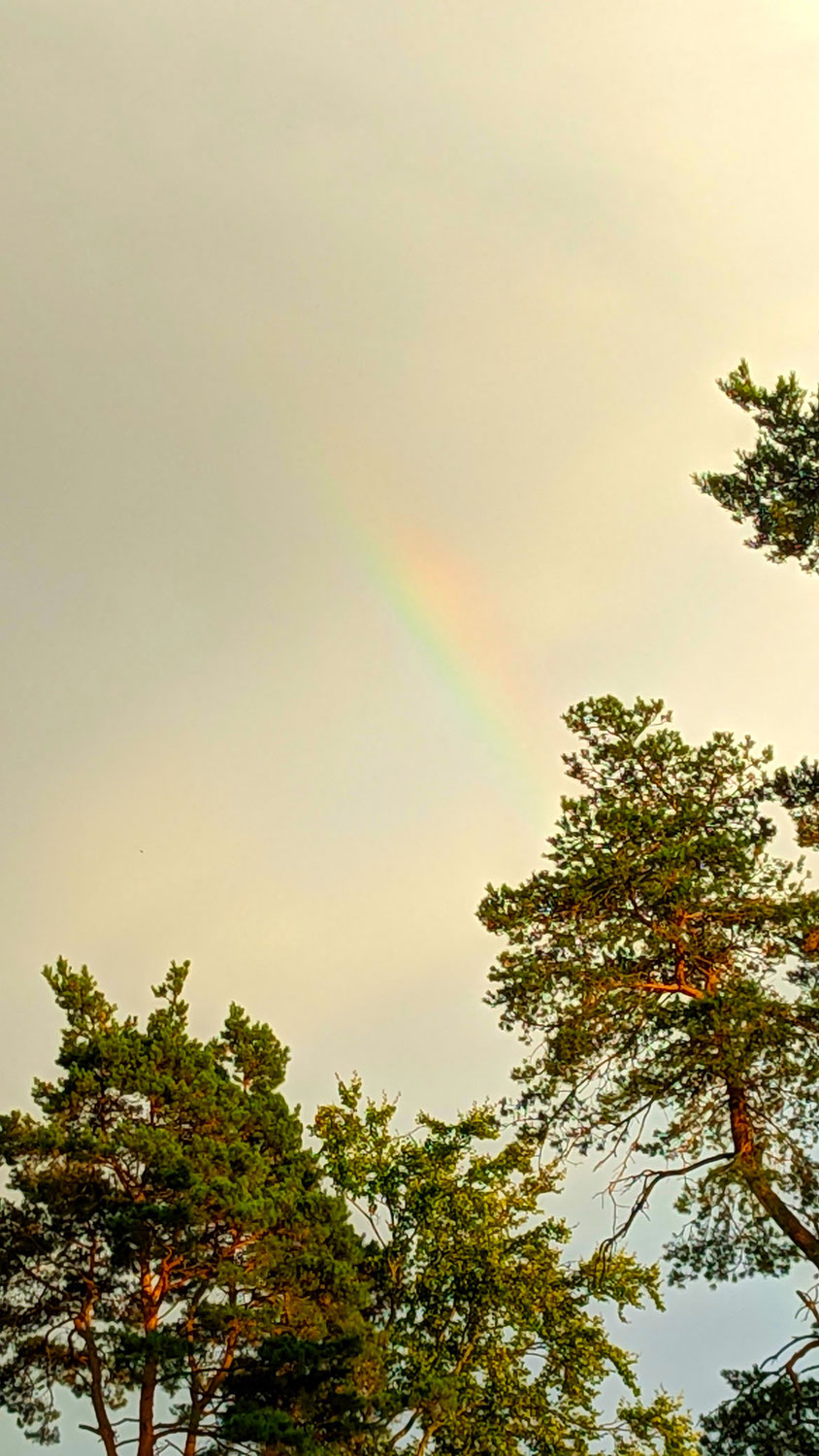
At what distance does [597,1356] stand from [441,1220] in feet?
13.4

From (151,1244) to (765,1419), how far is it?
1110 centimetres

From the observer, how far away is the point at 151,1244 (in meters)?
20.4

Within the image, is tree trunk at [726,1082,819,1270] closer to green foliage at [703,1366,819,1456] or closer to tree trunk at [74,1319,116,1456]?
green foliage at [703,1366,819,1456]

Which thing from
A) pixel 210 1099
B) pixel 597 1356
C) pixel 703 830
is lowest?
pixel 597 1356

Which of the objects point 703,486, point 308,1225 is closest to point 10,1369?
point 308,1225

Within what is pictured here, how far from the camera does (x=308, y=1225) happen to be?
21594 mm

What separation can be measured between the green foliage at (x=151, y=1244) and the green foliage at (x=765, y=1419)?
699cm

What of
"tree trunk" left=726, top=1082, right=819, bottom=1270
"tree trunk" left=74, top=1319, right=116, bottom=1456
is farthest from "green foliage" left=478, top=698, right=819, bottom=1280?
"tree trunk" left=74, top=1319, right=116, bottom=1456

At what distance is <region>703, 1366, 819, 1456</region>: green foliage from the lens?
14195 mm

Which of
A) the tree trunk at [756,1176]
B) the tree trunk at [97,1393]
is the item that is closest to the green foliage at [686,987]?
the tree trunk at [756,1176]

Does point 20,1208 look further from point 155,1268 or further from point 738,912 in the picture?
point 738,912

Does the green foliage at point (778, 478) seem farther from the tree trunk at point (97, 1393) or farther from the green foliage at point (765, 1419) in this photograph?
the tree trunk at point (97, 1393)

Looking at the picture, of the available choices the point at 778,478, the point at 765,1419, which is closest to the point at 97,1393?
the point at 765,1419

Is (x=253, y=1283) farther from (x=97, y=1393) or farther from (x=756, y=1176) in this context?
(x=756, y=1176)
